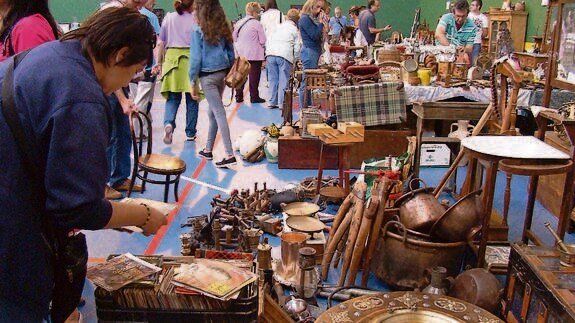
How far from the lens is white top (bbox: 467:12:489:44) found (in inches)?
340

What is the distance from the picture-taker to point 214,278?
2.40 metres

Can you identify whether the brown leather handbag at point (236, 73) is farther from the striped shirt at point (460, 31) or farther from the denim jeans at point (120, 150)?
the striped shirt at point (460, 31)

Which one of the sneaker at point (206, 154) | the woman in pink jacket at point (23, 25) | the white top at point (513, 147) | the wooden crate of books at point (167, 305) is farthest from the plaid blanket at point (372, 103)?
the wooden crate of books at point (167, 305)

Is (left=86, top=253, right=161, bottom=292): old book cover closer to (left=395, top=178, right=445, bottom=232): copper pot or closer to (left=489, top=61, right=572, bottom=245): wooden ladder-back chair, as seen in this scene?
(left=395, top=178, right=445, bottom=232): copper pot

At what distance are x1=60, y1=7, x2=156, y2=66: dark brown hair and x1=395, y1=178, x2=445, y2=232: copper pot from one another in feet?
7.40

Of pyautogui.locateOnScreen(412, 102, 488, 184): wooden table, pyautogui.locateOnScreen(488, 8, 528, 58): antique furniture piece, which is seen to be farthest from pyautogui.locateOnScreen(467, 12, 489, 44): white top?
pyautogui.locateOnScreen(412, 102, 488, 184): wooden table

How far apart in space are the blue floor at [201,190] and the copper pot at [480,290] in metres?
0.69

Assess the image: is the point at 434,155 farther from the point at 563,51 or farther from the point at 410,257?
the point at 410,257

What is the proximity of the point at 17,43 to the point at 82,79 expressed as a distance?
133 cm

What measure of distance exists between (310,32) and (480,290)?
6283mm

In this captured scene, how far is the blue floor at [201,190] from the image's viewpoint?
13.7ft

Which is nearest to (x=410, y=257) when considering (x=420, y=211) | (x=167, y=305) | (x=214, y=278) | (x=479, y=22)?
(x=420, y=211)

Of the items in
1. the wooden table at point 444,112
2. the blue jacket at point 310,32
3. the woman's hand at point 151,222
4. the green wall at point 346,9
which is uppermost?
the green wall at point 346,9

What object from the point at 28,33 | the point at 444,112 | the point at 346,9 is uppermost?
the point at 346,9
